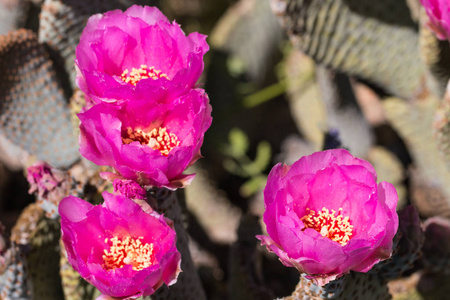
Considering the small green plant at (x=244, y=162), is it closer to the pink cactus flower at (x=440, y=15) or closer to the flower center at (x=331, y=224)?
the pink cactus flower at (x=440, y=15)

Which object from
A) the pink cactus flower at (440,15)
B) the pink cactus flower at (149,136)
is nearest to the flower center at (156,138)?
the pink cactus flower at (149,136)

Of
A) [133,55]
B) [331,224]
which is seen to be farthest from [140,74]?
[331,224]

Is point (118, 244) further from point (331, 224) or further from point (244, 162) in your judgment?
point (244, 162)

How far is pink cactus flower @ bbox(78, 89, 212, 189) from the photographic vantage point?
0.73 metres

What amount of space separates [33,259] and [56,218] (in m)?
0.10

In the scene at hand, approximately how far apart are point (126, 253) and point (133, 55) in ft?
0.97

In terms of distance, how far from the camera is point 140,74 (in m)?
0.87

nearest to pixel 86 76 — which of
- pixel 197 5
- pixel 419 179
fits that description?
pixel 419 179

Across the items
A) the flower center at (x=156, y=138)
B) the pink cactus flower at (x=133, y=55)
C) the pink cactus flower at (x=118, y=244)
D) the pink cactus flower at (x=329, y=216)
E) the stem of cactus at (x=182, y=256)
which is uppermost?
the pink cactus flower at (x=133, y=55)

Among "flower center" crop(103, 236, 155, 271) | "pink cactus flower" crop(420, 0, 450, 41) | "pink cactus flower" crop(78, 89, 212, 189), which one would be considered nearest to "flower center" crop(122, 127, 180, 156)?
"pink cactus flower" crop(78, 89, 212, 189)

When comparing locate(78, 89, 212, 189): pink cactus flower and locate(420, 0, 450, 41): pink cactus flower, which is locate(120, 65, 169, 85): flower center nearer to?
locate(78, 89, 212, 189): pink cactus flower

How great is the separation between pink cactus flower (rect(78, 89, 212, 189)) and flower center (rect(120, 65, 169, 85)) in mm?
67

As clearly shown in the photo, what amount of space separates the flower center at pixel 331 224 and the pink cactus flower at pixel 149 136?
177 mm

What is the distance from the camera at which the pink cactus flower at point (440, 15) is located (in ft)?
3.35
